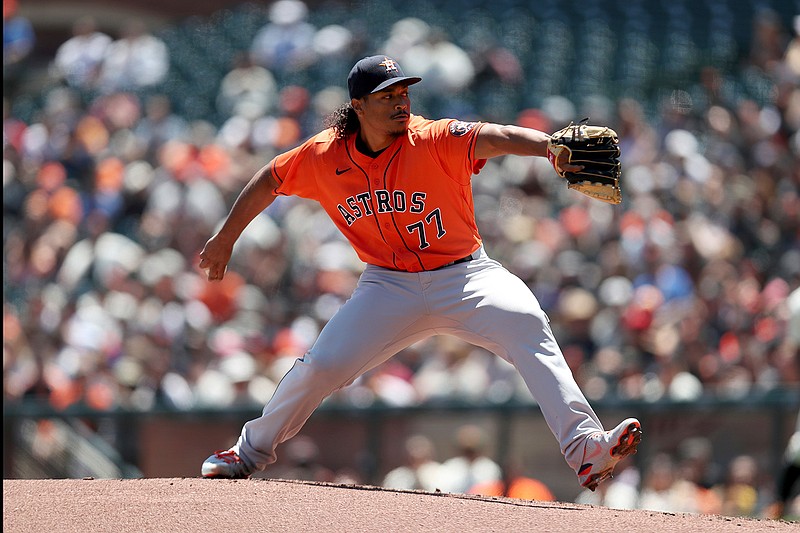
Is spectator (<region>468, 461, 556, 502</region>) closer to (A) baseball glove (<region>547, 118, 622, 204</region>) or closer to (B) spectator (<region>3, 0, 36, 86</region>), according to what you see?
(A) baseball glove (<region>547, 118, 622, 204</region>)

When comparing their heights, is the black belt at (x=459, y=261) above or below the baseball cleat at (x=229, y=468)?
above

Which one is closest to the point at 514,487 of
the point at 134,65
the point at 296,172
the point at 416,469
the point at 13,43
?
the point at 416,469

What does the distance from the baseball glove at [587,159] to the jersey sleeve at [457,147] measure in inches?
12.6

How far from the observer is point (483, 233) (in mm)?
9758

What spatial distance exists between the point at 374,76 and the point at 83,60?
34.7 feet

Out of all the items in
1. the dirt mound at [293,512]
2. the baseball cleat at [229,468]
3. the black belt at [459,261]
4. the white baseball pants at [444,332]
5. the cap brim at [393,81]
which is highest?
the cap brim at [393,81]

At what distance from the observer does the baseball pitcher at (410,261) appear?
4266 millimetres

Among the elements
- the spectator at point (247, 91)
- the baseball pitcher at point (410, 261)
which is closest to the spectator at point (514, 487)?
the baseball pitcher at point (410, 261)

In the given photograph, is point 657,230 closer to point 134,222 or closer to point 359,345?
point 134,222

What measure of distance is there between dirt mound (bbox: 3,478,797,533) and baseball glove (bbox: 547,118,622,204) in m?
1.12

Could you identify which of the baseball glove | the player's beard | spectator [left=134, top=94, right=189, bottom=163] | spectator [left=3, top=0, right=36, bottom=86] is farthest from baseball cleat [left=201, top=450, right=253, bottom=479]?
spectator [left=3, top=0, right=36, bottom=86]

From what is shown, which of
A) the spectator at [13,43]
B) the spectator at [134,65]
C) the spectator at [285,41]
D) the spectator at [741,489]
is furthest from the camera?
the spectator at [13,43]

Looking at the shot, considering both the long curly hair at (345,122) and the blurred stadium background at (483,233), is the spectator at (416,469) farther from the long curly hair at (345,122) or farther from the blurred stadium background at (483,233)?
the long curly hair at (345,122)

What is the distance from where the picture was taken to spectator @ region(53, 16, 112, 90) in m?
13.8
